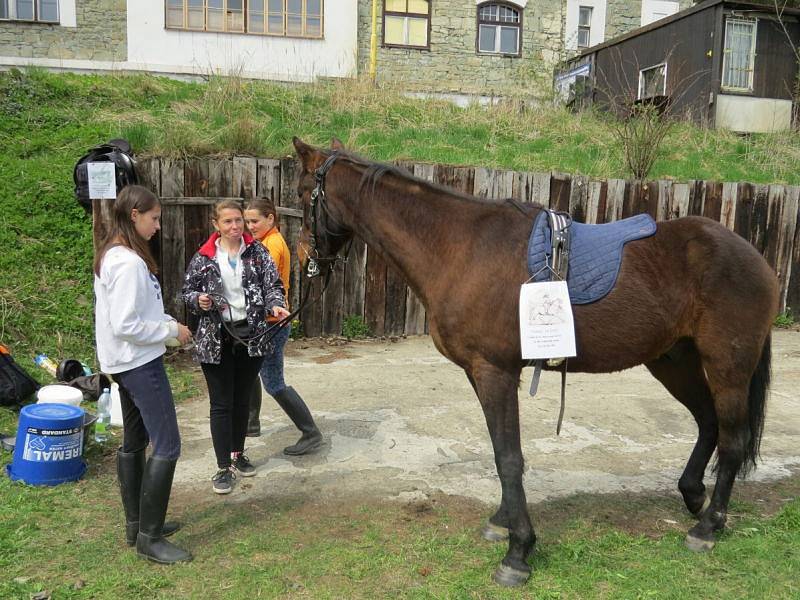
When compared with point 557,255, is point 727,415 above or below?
below

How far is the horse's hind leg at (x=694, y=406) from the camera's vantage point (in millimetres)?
3789

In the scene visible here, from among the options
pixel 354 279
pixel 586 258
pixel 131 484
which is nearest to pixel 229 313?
pixel 131 484

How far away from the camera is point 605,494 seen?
161 inches

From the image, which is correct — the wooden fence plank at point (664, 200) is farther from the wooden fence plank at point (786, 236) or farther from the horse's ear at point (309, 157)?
the horse's ear at point (309, 157)

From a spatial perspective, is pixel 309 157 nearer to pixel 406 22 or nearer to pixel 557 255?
pixel 557 255

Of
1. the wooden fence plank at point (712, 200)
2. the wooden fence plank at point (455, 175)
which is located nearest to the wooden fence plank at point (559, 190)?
the wooden fence plank at point (455, 175)

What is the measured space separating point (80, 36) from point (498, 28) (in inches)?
458

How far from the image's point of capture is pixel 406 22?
1862 centimetres

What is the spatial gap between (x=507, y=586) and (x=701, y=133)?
503 inches

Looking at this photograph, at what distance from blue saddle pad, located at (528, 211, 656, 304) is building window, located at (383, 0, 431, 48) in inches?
650

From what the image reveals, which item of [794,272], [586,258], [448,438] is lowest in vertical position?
[448,438]

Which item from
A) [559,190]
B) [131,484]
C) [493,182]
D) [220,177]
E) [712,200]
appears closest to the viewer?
[131,484]

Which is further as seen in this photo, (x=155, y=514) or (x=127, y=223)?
(x=155, y=514)

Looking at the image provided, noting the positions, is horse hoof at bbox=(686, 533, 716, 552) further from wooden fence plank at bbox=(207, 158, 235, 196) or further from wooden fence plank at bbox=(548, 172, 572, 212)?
wooden fence plank at bbox=(207, 158, 235, 196)
